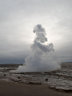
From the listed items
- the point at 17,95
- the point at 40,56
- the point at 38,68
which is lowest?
the point at 17,95

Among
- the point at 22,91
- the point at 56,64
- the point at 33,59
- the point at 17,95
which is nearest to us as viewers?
the point at 17,95

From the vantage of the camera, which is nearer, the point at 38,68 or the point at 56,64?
the point at 38,68

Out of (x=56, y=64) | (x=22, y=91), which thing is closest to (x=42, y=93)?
(x=22, y=91)

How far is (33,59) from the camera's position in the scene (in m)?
73.0

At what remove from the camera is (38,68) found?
73.8 metres

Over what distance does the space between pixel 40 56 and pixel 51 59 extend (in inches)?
247

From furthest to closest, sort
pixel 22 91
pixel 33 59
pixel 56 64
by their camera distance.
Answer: pixel 56 64, pixel 33 59, pixel 22 91

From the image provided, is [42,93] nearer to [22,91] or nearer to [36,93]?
[36,93]

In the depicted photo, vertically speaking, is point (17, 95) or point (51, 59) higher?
point (51, 59)

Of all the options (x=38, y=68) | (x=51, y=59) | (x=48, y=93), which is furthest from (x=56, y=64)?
(x=48, y=93)

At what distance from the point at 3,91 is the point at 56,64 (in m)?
68.8

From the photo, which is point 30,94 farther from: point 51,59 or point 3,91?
point 51,59

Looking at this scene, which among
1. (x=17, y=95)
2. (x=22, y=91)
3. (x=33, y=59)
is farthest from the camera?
(x=33, y=59)

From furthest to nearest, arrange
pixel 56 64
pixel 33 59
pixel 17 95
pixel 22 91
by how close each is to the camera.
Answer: pixel 56 64
pixel 33 59
pixel 22 91
pixel 17 95
